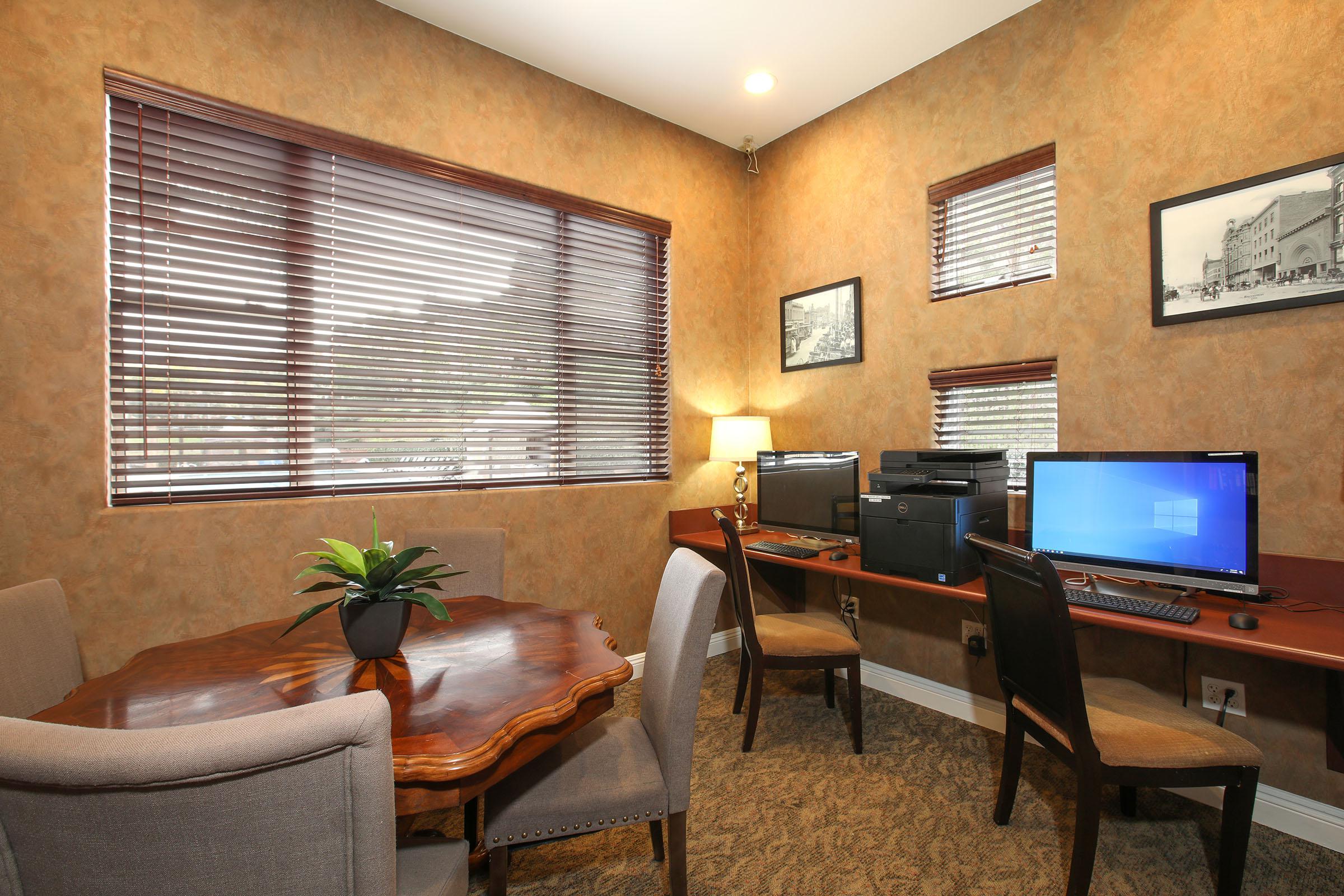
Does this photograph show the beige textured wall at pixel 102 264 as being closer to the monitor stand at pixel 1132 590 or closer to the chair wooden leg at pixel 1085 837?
the monitor stand at pixel 1132 590

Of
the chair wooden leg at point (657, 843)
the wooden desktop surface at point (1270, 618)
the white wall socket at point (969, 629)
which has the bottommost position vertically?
the chair wooden leg at point (657, 843)

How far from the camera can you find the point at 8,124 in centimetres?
190

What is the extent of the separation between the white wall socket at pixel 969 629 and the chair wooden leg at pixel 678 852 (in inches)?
69.8

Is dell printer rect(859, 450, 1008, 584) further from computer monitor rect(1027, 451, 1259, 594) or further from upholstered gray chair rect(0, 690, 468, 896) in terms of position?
upholstered gray chair rect(0, 690, 468, 896)

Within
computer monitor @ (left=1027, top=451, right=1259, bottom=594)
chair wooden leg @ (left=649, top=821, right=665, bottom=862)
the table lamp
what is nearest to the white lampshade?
the table lamp

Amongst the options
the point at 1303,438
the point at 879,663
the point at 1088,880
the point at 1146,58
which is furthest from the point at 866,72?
the point at 1088,880

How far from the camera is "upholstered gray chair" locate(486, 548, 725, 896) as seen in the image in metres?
1.39

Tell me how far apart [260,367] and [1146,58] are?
3.45 m

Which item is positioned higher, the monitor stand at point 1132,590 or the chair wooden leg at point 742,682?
the monitor stand at point 1132,590

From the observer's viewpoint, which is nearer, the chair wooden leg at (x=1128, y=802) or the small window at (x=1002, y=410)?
the chair wooden leg at (x=1128, y=802)

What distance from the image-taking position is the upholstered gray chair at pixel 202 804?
667 millimetres

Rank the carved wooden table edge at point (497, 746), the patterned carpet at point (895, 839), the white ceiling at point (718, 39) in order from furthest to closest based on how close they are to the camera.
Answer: the white ceiling at point (718, 39), the patterned carpet at point (895, 839), the carved wooden table edge at point (497, 746)

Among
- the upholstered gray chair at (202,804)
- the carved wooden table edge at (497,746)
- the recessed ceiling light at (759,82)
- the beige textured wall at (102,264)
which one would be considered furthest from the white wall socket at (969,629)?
the recessed ceiling light at (759,82)

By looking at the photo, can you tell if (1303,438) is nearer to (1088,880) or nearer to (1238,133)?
(1238,133)
